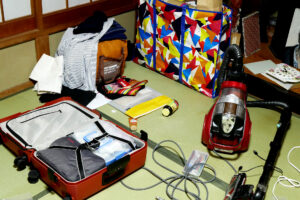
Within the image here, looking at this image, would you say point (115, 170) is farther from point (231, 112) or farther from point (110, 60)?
point (110, 60)

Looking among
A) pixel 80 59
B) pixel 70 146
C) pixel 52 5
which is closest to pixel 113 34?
pixel 80 59

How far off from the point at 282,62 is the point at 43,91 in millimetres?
1854

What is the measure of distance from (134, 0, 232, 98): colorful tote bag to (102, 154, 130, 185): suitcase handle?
105 centimetres

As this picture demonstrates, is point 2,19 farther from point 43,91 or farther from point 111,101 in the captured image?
point 111,101

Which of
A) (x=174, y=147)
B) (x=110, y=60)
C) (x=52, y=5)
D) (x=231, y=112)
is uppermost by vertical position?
(x=52, y=5)

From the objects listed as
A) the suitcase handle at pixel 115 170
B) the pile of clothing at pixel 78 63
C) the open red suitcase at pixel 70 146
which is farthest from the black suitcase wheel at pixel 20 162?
the pile of clothing at pixel 78 63

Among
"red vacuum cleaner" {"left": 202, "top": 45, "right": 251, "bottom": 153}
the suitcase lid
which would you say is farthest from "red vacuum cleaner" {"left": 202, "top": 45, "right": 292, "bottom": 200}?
the suitcase lid

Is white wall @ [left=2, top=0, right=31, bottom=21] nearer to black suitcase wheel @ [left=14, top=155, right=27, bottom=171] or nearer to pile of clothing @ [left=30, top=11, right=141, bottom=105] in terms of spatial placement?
pile of clothing @ [left=30, top=11, right=141, bottom=105]

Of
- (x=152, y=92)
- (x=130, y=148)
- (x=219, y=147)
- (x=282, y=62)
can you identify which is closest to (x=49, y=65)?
(x=152, y=92)

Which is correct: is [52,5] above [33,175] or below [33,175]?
above

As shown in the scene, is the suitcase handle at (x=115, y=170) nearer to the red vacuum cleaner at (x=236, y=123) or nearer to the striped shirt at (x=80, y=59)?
the red vacuum cleaner at (x=236, y=123)

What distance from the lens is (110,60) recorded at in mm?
2533

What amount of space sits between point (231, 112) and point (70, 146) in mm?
806

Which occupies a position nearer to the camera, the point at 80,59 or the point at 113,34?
the point at 80,59
